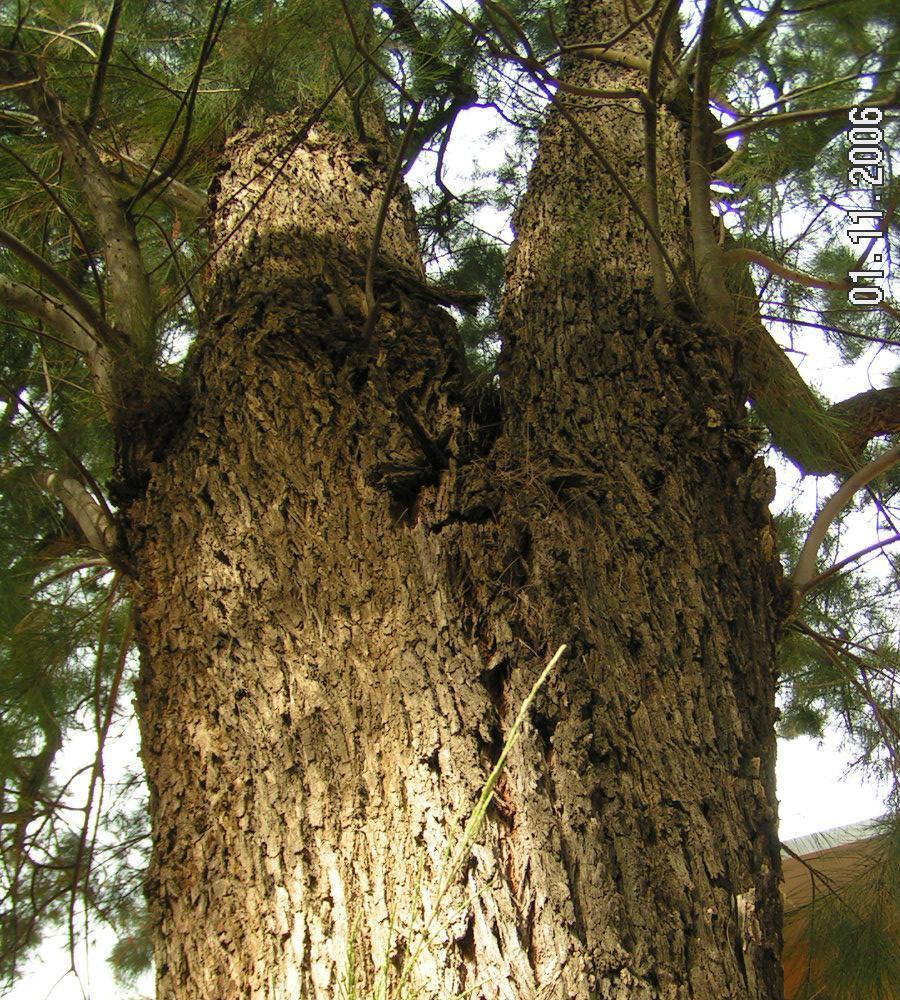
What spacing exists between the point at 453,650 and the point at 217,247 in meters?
0.89

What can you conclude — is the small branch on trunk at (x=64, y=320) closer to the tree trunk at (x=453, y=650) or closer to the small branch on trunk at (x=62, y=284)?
the small branch on trunk at (x=62, y=284)

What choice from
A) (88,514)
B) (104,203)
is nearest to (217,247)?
(104,203)

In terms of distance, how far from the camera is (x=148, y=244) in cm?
230

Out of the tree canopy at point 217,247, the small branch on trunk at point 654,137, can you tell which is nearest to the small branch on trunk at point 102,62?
the tree canopy at point 217,247

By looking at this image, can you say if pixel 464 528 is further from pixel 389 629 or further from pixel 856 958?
pixel 856 958

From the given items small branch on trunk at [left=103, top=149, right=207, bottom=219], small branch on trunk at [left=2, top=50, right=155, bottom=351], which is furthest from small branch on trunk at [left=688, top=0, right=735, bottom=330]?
small branch on trunk at [left=103, top=149, right=207, bottom=219]

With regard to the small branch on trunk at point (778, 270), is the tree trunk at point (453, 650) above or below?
below

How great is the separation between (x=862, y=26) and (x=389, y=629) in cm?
75

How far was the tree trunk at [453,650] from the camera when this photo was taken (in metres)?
0.89

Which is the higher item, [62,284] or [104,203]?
[104,203]

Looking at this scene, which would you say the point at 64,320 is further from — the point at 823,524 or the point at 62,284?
the point at 823,524

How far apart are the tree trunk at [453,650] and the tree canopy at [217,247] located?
155 mm

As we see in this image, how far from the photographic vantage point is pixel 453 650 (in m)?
1.02

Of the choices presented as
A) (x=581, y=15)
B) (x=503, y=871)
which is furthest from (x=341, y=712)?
(x=581, y=15)
